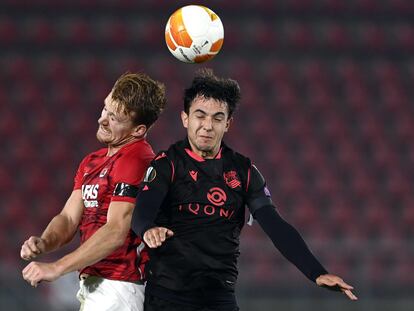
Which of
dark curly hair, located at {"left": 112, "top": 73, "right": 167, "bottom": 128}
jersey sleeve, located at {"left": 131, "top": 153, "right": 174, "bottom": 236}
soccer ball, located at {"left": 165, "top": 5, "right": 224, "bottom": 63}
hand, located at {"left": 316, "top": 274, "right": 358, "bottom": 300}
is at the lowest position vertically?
hand, located at {"left": 316, "top": 274, "right": 358, "bottom": 300}

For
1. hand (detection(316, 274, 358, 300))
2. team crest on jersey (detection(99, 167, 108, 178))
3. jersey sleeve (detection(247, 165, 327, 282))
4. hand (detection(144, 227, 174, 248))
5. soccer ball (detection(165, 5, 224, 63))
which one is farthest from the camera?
soccer ball (detection(165, 5, 224, 63))

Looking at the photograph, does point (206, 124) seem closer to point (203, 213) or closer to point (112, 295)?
point (203, 213)

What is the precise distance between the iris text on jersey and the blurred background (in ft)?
18.9

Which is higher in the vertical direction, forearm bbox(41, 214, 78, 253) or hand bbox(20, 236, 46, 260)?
forearm bbox(41, 214, 78, 253)

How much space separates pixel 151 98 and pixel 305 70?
8073mm

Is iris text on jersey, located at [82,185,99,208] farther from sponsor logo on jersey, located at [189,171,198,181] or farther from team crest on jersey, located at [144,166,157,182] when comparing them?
sponsor logo on jersey, located at [189,171,198,181]

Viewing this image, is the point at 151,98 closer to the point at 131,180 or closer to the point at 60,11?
the point at 131,180

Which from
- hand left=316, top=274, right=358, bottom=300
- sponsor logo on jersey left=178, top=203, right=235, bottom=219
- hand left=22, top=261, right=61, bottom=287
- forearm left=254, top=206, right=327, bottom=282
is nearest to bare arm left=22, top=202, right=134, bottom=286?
hand left=22, top=261, right=61, bottom=287

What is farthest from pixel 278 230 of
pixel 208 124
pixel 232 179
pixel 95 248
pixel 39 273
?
pixel 39 273

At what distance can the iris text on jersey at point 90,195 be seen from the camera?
378 cm

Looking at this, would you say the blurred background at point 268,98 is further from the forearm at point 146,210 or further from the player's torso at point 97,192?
the forearm at point 146,210

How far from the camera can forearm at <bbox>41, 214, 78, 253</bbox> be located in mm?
3809

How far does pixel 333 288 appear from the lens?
10.7ft

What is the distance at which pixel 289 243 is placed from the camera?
11.6 feet
